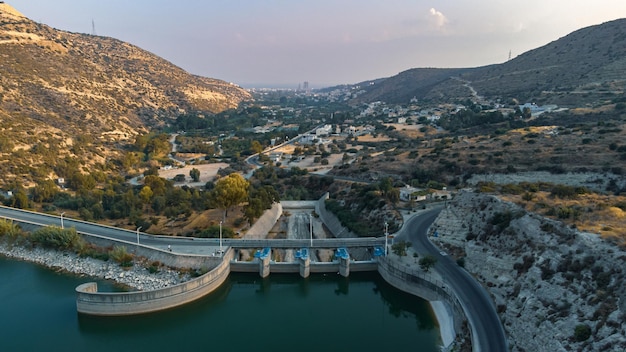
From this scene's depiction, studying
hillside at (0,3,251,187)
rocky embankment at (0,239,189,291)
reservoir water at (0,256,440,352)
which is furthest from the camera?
hillside at (0,3,251,187)

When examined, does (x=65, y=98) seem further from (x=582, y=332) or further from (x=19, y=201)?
(x=582, y=332)

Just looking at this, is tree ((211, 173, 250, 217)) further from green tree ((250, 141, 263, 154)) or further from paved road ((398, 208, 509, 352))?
green tree ((250, 141, 263, 154))

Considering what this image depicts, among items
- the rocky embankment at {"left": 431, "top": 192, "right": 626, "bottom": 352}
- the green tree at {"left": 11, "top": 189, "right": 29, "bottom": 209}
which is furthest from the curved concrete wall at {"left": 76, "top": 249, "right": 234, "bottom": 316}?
the green tree at {"left": 11, "top": 189, "right": 29, "bottom": 209}

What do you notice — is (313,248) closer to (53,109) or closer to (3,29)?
(53,109)

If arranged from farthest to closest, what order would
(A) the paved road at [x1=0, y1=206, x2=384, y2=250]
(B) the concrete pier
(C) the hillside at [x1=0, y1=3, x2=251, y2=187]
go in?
(C) the hillside at [x1=0, y1=3, x2=251, y2=187] < (A) the paved road at [x1=0, y1=206, x2=384, y2=250] < (B) the concrete pier

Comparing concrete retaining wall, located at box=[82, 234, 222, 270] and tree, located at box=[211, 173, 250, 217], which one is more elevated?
tree, located at box=[211, 173, 250, 217]

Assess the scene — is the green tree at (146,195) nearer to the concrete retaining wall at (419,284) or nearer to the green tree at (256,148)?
the concrete retaining wall at (419,284)
